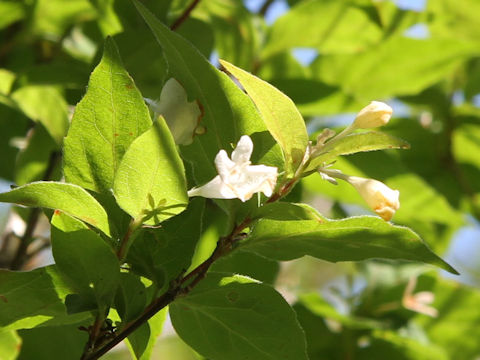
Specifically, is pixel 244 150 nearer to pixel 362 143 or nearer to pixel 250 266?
pixel 362 143

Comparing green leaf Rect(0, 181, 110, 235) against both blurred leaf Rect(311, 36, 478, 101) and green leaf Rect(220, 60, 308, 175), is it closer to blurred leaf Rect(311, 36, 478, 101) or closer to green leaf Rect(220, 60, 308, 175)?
green leaf Rect(220, 60, 308, 175)

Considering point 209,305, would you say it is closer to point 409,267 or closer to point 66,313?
point 66,313

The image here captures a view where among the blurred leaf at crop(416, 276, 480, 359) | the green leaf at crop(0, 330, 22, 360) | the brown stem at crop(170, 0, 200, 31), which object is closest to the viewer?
the green leaf at crop(0, 330, 22, 360)

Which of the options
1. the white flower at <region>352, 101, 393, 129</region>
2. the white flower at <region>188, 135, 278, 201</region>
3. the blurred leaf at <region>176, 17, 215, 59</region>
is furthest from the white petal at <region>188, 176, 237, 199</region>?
the blurred leaf at <region>176, 17, 215, 59</region>

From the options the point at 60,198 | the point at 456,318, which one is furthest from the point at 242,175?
the point at 456,318

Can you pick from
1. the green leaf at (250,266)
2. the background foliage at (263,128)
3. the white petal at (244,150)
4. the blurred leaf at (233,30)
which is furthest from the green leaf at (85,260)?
the blurred leaf at (233,30)

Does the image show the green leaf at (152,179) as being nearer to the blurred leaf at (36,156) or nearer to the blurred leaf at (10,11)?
the blurred leaf at (36,156)
